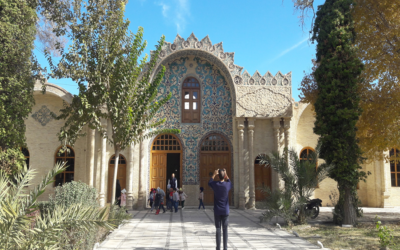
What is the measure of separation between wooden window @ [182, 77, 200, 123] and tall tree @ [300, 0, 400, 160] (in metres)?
7.71

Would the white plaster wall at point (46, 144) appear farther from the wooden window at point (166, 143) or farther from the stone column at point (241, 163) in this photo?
the stone column at point (241, 163)

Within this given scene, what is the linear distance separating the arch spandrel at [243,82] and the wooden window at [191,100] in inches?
55.6

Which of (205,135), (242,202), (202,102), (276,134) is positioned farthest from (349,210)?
(202,102)

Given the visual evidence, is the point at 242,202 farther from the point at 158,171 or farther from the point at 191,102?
the point at 191,102

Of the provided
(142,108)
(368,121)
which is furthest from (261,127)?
(142,108)

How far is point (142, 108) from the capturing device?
9797 millimetres

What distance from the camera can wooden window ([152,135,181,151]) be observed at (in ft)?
51.9

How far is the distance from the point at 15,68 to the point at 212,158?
9311mm

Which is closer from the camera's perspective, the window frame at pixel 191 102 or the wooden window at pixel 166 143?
the wooden window at pixel 166 143

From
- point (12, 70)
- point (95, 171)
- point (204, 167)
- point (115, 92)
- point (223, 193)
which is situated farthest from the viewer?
point (204, 167)

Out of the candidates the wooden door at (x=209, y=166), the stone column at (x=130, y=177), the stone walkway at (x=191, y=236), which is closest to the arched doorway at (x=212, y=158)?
the wooden door at (x=209, y=166)

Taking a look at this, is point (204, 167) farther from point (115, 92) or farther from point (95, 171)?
point (115, 92)

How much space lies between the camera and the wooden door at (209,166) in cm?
1566

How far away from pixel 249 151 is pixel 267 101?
2.63 m
